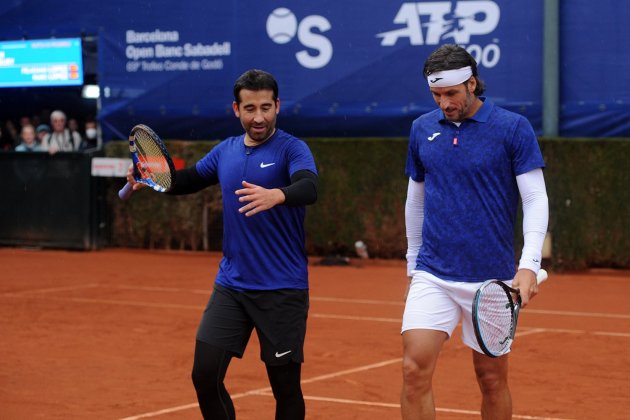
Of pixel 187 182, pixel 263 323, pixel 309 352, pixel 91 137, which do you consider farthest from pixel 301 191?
pixel 91 137

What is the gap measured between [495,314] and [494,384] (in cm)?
51

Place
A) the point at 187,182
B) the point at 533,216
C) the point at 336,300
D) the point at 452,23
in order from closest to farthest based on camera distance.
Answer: the point at 533,216
the point at 187,182
the point at 336,300
the point at 452,23

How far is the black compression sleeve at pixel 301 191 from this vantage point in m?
4.88

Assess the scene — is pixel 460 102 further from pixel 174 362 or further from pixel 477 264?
pixel 174 362

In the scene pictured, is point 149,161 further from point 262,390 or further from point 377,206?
point 377,206

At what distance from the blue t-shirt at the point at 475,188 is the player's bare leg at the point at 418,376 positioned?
0.31 meters

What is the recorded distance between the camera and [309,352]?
907 cm

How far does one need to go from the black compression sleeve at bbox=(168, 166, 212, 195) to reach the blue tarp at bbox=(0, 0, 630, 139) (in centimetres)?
1041

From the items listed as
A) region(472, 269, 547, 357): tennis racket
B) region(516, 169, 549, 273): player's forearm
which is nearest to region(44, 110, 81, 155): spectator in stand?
region(516, 169, 549, 273): player's forearm

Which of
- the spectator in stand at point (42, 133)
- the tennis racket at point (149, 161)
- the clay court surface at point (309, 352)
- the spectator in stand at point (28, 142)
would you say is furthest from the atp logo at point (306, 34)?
the tennis racket at point (149, 161)

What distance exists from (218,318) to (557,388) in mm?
3225

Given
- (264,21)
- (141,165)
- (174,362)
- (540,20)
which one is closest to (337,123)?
(264,21)

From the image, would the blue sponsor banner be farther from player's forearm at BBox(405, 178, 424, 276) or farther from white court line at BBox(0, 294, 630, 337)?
player's forearm at BBox(405, 178, 424, 276)

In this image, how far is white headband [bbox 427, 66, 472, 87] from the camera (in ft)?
16.3
